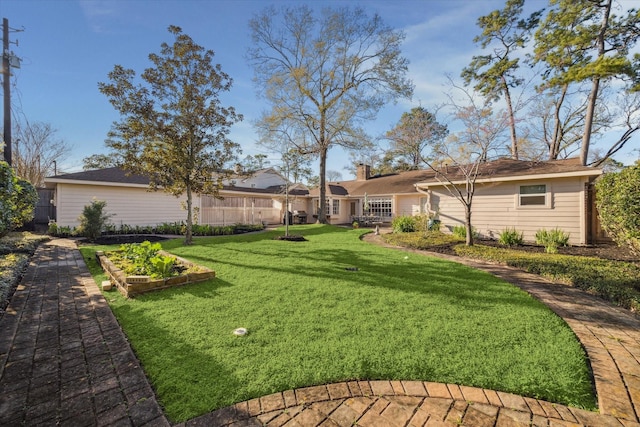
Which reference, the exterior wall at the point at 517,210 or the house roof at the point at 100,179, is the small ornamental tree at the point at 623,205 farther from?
the house roof at the point at 100,179

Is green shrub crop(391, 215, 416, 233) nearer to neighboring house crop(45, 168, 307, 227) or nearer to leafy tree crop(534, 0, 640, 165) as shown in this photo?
neighboring house crop(45, 168, 307, 227)

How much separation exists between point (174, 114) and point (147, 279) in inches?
296

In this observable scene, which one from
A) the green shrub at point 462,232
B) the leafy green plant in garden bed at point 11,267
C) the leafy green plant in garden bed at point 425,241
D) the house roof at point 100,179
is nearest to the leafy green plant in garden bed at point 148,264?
the leafy green plant in garden bed at point 11,267

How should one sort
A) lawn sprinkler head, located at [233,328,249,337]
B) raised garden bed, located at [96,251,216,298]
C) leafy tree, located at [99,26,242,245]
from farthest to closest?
leafy tree, located at [99,26,242,245] → raised garden bed, located at [96,251,216,298] → lawn sprinkler head, located at [233,328,249,337]

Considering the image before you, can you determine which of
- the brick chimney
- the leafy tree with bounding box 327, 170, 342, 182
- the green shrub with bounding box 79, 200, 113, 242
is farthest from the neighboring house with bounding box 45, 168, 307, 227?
the leafy tree with bounding box 327, 170, 342, 182

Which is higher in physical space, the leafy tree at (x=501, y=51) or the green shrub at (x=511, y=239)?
the leafy tree at (x=501, y=51)

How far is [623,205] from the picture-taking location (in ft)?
17.0

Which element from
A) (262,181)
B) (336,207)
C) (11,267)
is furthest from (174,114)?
(262,181)

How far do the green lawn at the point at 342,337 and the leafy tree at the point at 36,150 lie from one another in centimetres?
2808

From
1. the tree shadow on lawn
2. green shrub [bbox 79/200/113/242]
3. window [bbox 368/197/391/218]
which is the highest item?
window [bbox 368/197/391/218]

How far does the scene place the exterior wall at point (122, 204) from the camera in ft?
44.9

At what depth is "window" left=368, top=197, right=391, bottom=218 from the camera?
2136cm

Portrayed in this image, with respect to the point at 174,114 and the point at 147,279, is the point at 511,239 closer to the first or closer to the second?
the point at 147,279

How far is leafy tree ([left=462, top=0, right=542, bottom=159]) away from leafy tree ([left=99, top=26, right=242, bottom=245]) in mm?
18325
